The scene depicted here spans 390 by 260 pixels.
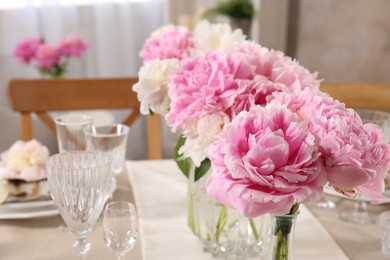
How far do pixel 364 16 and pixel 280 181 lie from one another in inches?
72.0

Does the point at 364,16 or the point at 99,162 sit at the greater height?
the point at 364,16

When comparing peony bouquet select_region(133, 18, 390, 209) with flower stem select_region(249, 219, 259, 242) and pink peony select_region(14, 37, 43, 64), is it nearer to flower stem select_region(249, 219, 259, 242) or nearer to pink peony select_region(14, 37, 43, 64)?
flower stem select_region(249, 219, 259, 242)

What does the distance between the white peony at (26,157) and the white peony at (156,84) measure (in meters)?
0.30

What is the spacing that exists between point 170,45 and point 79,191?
1.07 ft

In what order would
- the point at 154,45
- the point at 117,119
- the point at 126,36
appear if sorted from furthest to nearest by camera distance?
1. the point at 126,36
2. the point at 117,119
3. the point at 154,45

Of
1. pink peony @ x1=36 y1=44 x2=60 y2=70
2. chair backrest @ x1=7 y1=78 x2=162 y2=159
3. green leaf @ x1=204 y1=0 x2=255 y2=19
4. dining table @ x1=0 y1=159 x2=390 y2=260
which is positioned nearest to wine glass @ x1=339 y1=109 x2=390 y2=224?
dining table @ x1=0 y1=159 x2=390 y2=260

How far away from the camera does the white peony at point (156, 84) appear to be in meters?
0.85

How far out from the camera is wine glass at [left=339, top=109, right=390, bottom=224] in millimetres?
1033

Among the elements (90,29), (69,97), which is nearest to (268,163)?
(69,97)

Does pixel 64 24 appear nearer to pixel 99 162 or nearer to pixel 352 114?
pixel 99 162

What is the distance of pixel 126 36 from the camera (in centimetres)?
315

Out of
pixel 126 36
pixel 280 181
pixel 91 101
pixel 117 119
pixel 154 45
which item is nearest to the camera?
pixel 280 181

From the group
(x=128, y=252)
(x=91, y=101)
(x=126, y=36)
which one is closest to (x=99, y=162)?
(x=128, y=252)

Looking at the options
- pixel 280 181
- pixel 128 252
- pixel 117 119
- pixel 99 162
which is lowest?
pixel 117 119
